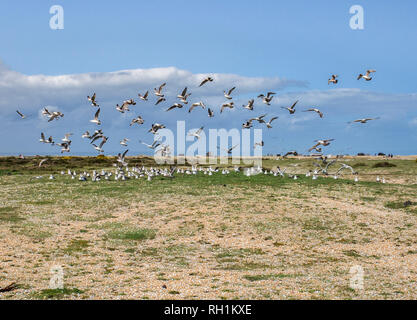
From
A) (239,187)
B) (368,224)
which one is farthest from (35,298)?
(239,187)

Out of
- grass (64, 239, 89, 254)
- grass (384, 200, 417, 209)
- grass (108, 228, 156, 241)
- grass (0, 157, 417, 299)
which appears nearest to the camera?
grass (0, 157, 417, 299)

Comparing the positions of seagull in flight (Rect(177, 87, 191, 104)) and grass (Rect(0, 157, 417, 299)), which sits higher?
seagull in flight (Rect(177, 87, 191, 104))

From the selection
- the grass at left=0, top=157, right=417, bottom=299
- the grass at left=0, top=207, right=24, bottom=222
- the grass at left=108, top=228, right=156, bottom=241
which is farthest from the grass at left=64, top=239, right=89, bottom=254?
the grass at left=0, top=207, right=24, bottom=222

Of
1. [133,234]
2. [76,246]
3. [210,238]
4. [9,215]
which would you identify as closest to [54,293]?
[76,246]

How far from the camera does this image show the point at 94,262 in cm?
2759

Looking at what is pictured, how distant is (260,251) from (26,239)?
17377mm

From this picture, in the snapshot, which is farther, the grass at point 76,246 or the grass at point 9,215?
the grass at point 9,215

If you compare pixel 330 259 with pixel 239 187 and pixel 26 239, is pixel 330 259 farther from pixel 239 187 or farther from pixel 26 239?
pixel 239 187

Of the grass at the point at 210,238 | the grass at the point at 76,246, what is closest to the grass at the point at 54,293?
the grass at the point at 210,238

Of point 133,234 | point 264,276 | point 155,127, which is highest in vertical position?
point 155,127

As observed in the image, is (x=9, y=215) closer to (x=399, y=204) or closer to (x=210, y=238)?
(x=210, y=238)

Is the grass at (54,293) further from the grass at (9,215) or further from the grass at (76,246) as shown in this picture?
the grass at (9,215)

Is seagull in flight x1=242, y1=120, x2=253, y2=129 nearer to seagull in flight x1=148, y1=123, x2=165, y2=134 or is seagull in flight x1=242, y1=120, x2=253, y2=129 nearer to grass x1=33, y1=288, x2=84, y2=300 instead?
seagull in flight x1=148, y1=123, x2=165, y2=134

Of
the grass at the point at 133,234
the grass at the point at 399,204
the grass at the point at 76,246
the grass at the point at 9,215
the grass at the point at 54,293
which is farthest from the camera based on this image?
the grass at the point at 399,204
